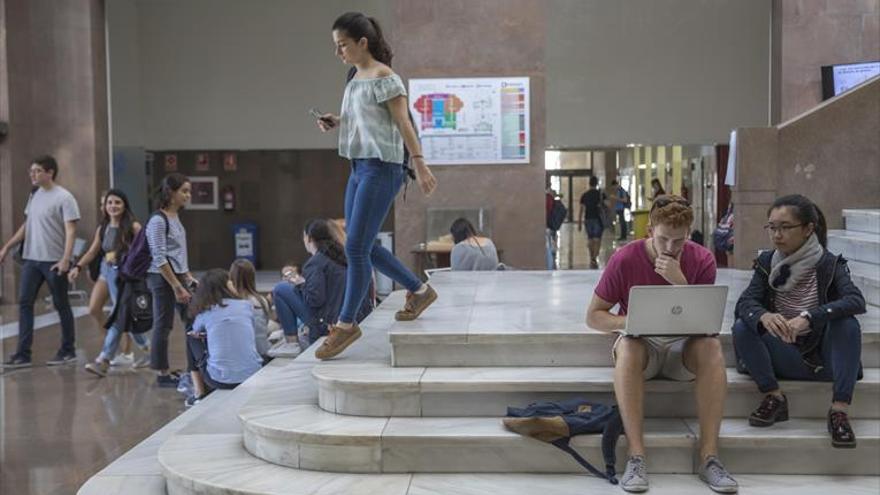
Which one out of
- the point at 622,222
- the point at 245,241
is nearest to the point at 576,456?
the point at 245,241

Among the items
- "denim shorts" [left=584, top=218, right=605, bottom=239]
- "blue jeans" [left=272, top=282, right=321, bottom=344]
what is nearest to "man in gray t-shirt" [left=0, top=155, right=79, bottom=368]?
"blue jeans" [left=272, top=282, right=321, bottom=344]

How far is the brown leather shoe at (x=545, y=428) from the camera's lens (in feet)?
13.1

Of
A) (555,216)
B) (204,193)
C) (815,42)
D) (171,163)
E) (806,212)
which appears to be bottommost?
(555,216)

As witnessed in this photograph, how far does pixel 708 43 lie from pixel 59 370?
34.7 ft

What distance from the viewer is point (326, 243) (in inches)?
240

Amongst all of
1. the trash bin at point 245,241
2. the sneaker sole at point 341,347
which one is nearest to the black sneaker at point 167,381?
the sneaker sole at point 341,347

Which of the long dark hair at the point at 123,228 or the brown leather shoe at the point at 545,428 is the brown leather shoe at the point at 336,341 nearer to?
the brown leather shoe at the point at 545,428

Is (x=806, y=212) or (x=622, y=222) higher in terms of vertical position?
(x=806, y=212)

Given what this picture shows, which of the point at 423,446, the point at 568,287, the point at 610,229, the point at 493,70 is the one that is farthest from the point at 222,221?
the point at 423,446

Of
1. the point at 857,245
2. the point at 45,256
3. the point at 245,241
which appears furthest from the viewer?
the point at 245,241

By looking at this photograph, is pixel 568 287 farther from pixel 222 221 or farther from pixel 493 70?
pixel 222 221

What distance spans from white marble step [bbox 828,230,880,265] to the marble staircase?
1.77 m

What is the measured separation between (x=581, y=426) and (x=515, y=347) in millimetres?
704

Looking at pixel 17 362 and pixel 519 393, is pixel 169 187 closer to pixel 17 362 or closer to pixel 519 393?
pixel 17 362
